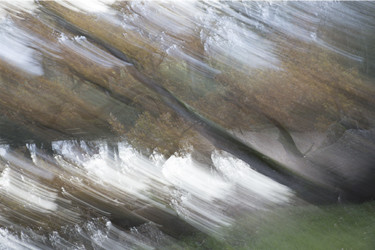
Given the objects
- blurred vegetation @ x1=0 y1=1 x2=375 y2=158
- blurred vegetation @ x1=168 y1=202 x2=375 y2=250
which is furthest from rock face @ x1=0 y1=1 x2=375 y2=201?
blurred vegetation @ x1=168 y1=202 x2=375 y2=250

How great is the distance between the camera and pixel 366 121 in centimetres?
364

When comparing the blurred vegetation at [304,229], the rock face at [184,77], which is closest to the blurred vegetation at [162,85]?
the rock face at [184,77]

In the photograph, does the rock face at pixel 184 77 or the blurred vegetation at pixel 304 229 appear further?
the blurred vegetation at pixel 304 229

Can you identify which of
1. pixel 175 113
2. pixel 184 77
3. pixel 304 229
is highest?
pixel 184 77

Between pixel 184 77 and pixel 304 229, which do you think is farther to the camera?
pixel 304 229

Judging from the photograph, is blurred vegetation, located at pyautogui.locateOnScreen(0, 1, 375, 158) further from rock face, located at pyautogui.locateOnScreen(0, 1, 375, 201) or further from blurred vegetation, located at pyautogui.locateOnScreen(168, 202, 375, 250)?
blurred vegetation, located at pyautogui.locateOnScreen(168, 202, 375, 250)

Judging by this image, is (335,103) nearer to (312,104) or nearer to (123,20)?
(312,104)

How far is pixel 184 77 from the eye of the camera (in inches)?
141

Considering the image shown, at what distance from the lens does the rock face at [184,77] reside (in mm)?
3486

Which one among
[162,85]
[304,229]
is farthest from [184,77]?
[304,229]

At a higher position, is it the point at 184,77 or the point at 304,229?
the point at 184,77

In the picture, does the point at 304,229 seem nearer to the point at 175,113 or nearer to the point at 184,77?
the point at 175,113

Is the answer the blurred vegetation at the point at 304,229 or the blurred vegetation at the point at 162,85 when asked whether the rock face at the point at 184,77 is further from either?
the blurred vegetation at the point at 304,229

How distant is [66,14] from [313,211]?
319 cm
